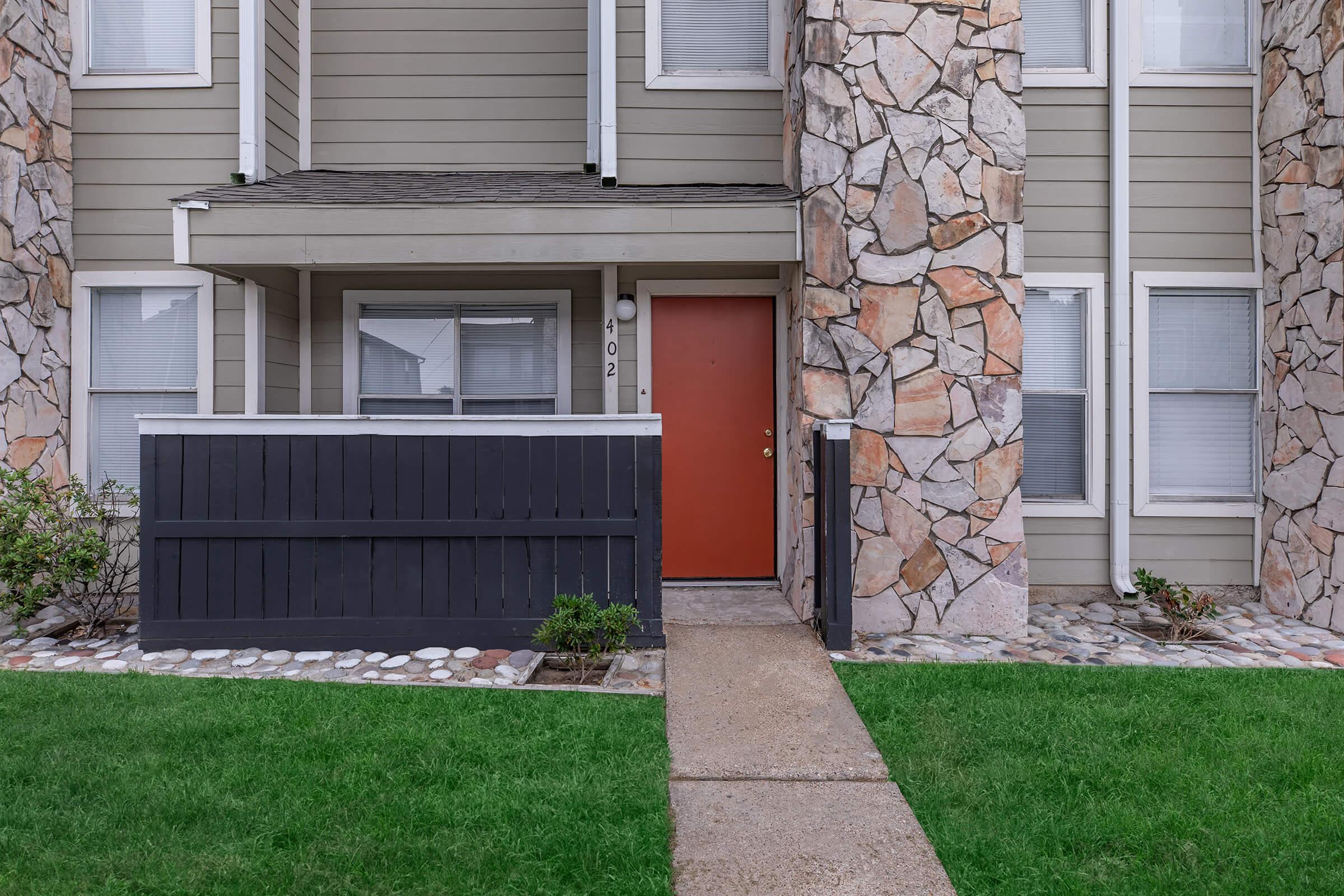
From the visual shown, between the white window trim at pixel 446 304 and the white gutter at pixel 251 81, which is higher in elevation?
the white gutter at pixel 251 81

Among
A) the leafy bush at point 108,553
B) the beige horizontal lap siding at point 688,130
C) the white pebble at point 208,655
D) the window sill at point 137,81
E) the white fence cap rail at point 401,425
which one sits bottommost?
the white pebble at point 208,655

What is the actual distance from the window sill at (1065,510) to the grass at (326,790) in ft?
11.0

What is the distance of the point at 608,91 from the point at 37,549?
4.40 m

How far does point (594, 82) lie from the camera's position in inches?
217

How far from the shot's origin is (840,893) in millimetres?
2178

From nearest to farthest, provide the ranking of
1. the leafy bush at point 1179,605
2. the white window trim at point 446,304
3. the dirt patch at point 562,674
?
the dirt patch at point 562,674 < the leafy bush at point 1179,605 < the white window trim at point 446,304

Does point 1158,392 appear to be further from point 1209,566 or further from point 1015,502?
point 1015,502

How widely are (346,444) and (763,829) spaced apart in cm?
300

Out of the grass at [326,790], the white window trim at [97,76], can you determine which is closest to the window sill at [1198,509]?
the grass at [326,790]

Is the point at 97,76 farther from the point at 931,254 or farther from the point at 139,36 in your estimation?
the point at 931,254

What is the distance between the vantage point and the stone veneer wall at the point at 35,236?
4895 mm

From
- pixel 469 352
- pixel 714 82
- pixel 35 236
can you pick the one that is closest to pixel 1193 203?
pixel 714 82

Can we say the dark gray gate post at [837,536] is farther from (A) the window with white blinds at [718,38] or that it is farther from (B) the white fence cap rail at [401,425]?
(A) the window with white blinds at [718,38]

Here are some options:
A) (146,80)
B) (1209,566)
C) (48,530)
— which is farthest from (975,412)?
(146,80)
